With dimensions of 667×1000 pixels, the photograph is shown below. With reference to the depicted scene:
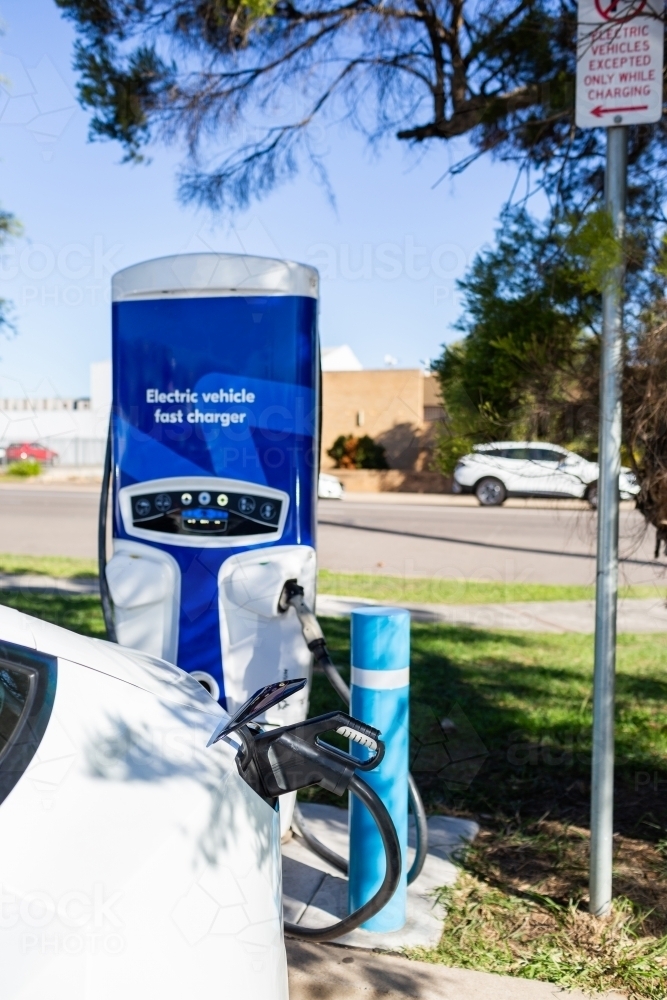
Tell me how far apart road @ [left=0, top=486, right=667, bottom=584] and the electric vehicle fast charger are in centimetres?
709

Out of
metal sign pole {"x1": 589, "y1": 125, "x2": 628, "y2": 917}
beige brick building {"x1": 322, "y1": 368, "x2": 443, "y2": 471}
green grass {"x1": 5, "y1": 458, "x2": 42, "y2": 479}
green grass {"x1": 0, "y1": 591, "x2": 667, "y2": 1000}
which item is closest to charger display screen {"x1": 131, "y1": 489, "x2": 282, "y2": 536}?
metal sign pole {"x1": 589, "y1": 125, "x2": 628, "y2": 917}

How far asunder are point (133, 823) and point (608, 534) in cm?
201

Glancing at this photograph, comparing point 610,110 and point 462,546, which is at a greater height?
point 610,110

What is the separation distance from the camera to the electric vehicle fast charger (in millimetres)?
1238

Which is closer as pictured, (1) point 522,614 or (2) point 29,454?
(1) point 522,614

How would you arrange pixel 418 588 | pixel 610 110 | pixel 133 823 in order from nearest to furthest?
pixel 133 823 < pixel 610 110 < pixel 418 588

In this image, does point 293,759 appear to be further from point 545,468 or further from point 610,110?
point 610,110

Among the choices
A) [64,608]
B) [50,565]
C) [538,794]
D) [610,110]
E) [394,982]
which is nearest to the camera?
[394,982]

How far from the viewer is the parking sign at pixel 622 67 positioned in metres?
2.96

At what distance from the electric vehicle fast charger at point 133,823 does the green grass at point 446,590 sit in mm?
7047

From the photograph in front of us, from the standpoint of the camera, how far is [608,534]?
297 centimetres

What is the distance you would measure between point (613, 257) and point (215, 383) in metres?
1.53

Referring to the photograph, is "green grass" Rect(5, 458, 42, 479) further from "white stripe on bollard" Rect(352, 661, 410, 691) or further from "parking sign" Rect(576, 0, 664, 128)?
Answer: "parking sign" Rect(576, 0, 664, 128)

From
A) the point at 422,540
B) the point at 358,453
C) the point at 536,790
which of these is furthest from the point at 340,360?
the point at 536,790
